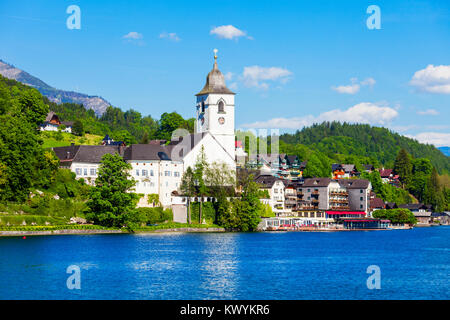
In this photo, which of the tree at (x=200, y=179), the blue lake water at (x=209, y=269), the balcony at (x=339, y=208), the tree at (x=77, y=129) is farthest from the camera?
the tree at (x=77, y=129)

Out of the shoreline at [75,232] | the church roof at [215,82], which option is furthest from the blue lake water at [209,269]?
the church roof at [215,82]

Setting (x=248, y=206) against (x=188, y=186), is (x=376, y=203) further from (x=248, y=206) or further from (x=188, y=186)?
(x=188, y=186)

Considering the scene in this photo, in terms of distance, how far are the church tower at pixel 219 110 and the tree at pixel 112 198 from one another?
33.5 m

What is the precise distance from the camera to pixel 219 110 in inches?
4833

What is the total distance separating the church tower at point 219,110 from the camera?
12219 cm

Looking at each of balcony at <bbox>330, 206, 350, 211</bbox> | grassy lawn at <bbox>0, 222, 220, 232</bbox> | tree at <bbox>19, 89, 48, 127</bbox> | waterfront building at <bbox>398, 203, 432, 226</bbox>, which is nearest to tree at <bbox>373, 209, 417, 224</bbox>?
balcony at <bbox>330, 206, 350, 211</bbox>

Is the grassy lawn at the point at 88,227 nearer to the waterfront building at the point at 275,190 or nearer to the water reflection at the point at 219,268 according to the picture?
the water reflection at the point at 219,268

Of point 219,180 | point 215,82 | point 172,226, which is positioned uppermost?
point 215,82

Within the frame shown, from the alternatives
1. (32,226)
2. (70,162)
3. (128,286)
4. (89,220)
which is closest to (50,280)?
(128,286)

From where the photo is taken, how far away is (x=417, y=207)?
182250 millimetres

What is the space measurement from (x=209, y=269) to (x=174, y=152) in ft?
192

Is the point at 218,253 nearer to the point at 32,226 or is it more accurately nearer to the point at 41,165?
the point at 32,226

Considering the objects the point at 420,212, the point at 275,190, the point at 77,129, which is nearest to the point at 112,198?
the point at 275,190

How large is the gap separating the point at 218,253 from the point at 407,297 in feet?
91.8
